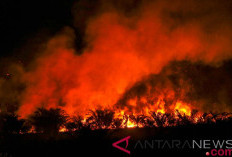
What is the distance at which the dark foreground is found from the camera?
5.57 meters

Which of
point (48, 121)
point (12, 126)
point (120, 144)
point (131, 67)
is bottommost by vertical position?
point (120, 144)

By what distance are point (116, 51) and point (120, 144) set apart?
480 cm

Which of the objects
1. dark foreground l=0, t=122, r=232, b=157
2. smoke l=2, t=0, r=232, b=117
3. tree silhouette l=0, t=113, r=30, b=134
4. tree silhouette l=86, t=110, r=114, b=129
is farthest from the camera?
smoke l=2, t=0, r=232, b=117

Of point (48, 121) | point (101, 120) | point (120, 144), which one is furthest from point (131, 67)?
point (120, 144)

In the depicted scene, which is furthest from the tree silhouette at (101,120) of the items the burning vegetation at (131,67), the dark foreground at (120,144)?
the burning vegetation at (131,67)

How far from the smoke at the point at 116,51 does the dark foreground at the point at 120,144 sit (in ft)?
9.79

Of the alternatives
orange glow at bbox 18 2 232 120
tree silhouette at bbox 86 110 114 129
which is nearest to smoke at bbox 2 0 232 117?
orange glow at bbox 18 2 232 120

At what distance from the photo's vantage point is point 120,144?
5.93 metres

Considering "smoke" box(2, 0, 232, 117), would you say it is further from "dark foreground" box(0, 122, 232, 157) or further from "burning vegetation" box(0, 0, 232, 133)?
"dark foreground" box(0, 122, 232, 157)

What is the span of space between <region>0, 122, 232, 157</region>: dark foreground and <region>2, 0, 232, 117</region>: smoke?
118 inches

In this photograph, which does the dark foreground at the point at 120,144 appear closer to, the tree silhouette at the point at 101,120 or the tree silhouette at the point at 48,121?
the tree silhouette at the point at 48,121

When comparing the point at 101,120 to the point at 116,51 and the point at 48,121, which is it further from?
the point at 116,51

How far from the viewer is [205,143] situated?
18.1ft

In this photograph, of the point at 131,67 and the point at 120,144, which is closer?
the point at 120,144
